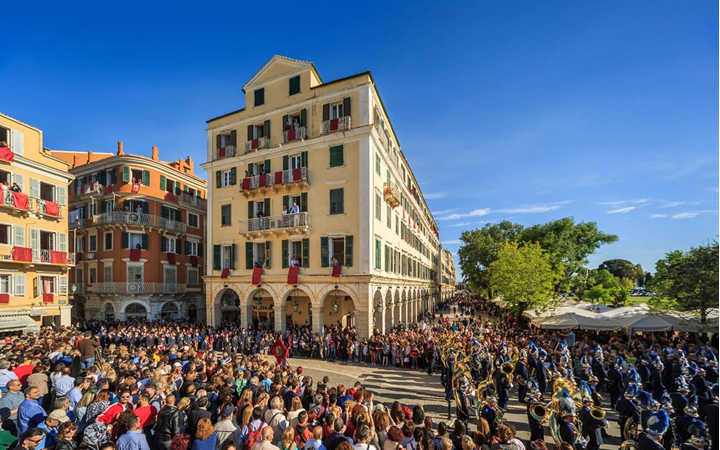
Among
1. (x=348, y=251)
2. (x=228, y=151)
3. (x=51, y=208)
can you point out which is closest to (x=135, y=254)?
(x=51, y=208)

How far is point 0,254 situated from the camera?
72.1 feet

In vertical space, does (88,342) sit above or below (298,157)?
below

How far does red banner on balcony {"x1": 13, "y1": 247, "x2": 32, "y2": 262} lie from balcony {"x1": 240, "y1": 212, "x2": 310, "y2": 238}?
13.6m

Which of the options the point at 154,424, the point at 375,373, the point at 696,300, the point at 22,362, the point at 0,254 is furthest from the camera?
the point at 0,254

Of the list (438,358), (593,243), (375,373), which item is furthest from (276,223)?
(593,243)

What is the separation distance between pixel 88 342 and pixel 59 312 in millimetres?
17185

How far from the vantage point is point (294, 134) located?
25.8 meters

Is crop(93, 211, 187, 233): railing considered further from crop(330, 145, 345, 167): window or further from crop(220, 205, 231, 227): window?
crop(330, 145, 345, 167): window

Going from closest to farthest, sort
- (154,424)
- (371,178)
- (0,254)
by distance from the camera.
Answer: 1. (154,424)
2. (0,254)
3. (371,178)

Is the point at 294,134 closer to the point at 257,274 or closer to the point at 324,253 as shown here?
the point at 324,253

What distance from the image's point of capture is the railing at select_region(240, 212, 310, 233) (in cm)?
2450

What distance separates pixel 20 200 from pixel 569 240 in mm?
54591

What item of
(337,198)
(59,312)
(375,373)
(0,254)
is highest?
(337,198)

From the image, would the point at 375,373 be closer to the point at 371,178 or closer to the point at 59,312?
the point at 371,178
